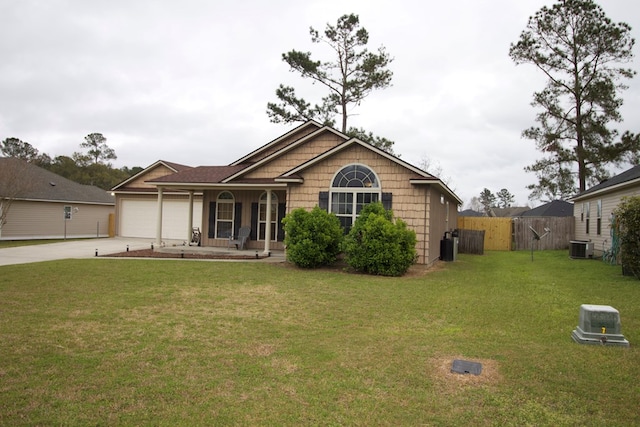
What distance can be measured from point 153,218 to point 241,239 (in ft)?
30.7

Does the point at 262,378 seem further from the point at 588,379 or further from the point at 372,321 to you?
the point at 588,379

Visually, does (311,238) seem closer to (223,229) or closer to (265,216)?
(265,216)

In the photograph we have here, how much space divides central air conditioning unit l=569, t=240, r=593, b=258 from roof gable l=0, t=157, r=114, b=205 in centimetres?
2625

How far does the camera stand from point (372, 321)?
6586 millimetres

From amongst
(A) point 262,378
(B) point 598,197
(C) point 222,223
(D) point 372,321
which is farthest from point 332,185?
(B) point 598,197

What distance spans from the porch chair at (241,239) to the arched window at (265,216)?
0.53 meters

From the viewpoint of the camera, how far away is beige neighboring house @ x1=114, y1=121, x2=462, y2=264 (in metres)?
13.3

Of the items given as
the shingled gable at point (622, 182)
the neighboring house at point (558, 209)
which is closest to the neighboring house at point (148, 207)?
the shingled gable at point (622, 182)

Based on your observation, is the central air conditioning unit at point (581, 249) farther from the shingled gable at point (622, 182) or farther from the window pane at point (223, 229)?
the window pane at point (223, 229)

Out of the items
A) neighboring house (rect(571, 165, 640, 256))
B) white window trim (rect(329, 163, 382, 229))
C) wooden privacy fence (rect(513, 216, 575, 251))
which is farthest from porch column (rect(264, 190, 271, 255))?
wooden privacy fence (rect(513, 216, 575, 251))

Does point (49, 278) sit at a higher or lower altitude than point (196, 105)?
lower

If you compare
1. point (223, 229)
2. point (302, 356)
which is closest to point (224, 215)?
point (223, 229)

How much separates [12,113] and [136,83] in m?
13.0

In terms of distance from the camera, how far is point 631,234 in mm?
10625
